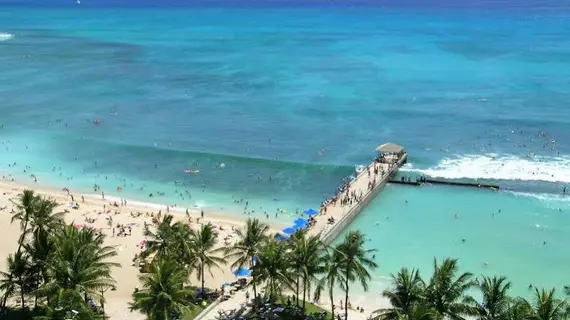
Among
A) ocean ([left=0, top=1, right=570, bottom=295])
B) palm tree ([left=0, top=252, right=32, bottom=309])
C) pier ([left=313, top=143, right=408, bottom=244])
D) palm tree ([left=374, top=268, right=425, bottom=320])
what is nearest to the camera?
palm tree ([left=374, top=268, right=425, bottom=320])

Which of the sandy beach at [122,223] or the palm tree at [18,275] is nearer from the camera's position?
the palm tree at [18,275]

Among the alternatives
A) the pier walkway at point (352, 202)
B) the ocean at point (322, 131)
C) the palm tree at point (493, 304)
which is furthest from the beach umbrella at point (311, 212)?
the palm tree at point (493, 304)

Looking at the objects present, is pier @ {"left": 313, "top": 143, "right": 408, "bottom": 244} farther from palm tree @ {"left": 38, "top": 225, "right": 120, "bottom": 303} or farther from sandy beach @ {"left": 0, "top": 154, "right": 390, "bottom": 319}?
palm tree @ {"left": 38, "top": 225, "right": 120, "bottom": 303}

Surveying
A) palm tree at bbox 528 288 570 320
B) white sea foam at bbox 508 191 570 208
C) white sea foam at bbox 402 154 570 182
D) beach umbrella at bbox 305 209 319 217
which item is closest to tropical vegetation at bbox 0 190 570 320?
palm tree at bbox 528 288 570 320

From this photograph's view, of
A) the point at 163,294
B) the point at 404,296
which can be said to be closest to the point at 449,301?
the point at 404,296

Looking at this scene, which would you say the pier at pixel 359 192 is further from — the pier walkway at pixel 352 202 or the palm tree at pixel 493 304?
the palm tree at pixel 493 304

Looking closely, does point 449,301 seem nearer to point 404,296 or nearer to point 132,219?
point 404,296
